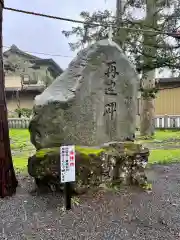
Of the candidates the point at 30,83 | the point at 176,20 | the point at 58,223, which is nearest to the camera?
the point at 58,223

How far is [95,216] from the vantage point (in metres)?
4.06

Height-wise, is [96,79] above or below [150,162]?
above

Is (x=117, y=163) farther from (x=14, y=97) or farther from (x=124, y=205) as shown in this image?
(x=14, y=97)

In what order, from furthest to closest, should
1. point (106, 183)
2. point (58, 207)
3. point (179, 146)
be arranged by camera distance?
1. point (179, 146)
2. point (106, 183)
3. point (58, 207)

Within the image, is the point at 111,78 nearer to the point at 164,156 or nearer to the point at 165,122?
the point at 164,156

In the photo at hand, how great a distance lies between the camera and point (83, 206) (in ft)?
14.3

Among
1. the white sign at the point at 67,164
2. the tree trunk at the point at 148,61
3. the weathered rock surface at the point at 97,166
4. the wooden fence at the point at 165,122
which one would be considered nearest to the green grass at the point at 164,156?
the tree trunk at the point at 148,61

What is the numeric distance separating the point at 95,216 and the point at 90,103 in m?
1.72

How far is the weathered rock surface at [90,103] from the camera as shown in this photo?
4.85 m

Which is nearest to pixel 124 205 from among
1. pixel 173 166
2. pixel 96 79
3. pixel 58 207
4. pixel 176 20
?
pixel 58 207

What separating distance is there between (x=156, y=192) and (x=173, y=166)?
2.60 meters

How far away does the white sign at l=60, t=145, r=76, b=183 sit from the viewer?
4.03 m

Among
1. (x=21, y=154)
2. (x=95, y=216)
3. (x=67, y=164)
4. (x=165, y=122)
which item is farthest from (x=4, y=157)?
(x=165, y=122)

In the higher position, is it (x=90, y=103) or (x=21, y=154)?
(x=90, y=103)
